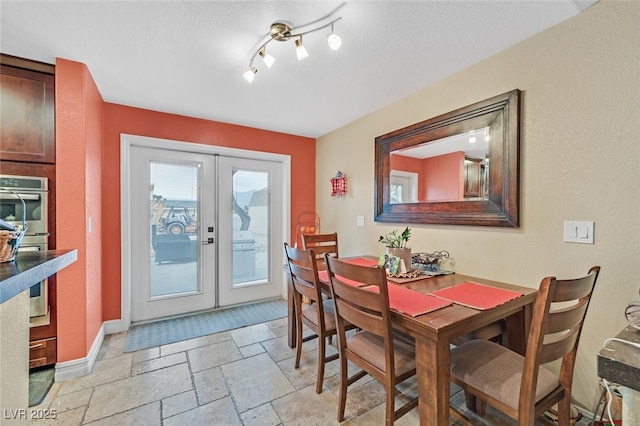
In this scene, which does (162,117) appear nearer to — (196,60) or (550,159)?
(196,60)

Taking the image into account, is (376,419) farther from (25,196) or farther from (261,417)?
(25,196)

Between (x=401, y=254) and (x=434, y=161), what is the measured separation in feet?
3.01

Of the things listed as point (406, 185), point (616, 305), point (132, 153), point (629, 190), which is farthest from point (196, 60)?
point (616, 305)

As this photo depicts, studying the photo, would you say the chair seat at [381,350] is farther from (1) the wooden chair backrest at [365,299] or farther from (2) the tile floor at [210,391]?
(2) the tile floor at [210,391]

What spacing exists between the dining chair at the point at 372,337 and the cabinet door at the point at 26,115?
237 cm

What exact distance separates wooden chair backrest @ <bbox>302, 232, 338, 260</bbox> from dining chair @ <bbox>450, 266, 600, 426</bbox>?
1599 mm

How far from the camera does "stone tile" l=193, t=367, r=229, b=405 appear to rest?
1.82 metres

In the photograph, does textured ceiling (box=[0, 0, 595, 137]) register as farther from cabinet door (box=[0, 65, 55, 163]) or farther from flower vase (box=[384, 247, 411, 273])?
flower vase (box=[384, 247, 411, 273])

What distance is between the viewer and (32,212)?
2039 millimetres

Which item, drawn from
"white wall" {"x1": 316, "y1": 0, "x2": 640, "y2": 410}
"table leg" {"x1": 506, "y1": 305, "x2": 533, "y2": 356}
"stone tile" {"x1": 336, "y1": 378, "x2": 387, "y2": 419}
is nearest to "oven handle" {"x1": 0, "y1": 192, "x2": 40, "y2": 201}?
"stone tile" {"x1": 336, "y1": 378, "x2": 387, "y2": 419}

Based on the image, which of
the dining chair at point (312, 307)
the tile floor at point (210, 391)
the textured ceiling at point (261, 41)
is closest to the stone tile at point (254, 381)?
the tile floor at point (210, 391)

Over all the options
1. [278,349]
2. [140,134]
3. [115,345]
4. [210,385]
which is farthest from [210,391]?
[140,134]

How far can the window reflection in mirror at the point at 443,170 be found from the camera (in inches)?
79.4

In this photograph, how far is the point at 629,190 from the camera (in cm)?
138
